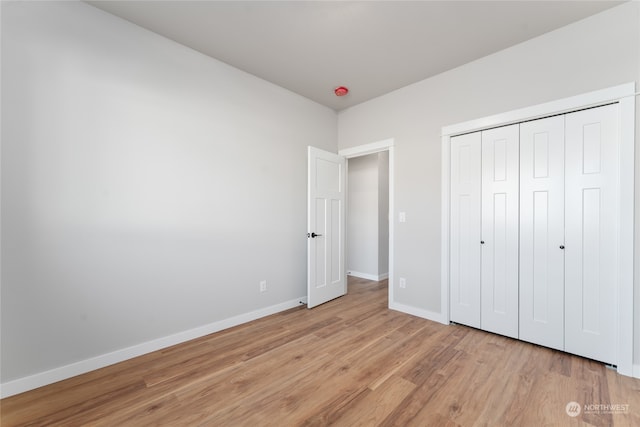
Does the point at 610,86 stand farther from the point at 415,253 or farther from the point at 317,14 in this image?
the point at 317,14

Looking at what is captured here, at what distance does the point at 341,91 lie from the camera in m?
3.26

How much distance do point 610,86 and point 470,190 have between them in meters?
1.21

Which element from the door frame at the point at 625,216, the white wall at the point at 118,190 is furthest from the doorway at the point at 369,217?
the door frame at the point at 625,216

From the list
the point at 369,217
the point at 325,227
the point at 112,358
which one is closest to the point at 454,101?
the point at 325,227

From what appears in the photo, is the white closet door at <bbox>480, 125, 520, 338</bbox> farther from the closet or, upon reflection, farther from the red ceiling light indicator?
the red ceiling light indicator

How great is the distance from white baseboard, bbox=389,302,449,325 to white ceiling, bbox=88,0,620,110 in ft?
8.76

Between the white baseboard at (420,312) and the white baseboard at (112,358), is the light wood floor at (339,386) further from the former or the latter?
the white baseboard at (420,312)

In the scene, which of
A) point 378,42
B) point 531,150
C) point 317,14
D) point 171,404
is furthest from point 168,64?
point 531,150

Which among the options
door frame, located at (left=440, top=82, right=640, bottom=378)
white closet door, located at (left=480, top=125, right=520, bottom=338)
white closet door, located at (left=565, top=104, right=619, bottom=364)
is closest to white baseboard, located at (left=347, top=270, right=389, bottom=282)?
white closet door, located at (left=480, top=125, right=520, bottom=338)

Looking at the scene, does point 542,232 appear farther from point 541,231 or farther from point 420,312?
point 420,312

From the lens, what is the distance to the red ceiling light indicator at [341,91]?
10.6 ft

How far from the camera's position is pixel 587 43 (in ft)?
6.88

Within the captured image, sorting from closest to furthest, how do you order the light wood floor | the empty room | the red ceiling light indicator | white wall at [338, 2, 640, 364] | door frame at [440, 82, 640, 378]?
the light wood floor
the empty room
door frame at [440, 82, 640, 378]
white wall at [338, 2, 640, 364]
the red ceiling light indicator

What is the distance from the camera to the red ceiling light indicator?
3231 mm
